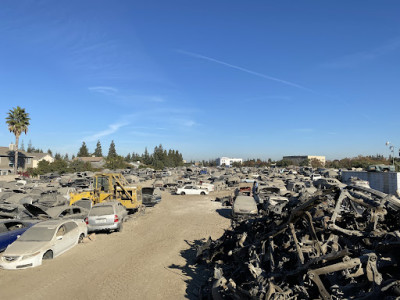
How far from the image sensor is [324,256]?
536 cm

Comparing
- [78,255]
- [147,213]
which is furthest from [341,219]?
[147,213]

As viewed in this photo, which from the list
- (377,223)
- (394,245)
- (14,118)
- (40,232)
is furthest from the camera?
(14,118)

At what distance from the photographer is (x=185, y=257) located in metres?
10.3

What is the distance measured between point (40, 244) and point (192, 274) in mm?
5504

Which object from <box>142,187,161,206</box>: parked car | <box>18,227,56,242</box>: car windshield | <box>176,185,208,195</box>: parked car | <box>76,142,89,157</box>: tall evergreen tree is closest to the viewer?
<box>18,227,56,242</box>: car windshield

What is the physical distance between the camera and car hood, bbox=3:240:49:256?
8.81 m

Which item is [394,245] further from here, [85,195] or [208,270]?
[85,195]

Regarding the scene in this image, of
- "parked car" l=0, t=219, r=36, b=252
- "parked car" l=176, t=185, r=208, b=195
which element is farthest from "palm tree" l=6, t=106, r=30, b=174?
"parked car" l=0, t=219, r=36, b=252

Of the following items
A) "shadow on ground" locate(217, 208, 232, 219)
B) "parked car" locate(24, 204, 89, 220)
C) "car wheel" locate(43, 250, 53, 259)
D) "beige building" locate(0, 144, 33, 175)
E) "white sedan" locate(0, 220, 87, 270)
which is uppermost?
"beige building" locate(0, 144, 33, 175)

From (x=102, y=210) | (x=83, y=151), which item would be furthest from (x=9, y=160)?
(x=102, y=210)

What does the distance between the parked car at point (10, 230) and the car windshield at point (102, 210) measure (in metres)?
2.82

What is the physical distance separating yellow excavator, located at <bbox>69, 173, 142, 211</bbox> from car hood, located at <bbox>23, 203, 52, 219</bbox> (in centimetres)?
456

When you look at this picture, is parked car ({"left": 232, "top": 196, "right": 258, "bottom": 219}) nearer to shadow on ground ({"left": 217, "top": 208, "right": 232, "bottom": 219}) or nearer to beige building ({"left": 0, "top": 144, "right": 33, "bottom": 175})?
shadow on ground ({"left": 217, "top": 208, "right": 232, "bottom": 219})

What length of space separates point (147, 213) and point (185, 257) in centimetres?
1050
